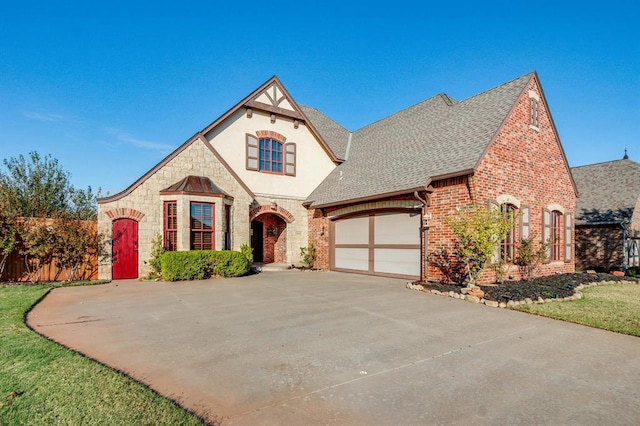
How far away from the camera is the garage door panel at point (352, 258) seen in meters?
14.3

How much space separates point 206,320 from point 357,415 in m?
4.27

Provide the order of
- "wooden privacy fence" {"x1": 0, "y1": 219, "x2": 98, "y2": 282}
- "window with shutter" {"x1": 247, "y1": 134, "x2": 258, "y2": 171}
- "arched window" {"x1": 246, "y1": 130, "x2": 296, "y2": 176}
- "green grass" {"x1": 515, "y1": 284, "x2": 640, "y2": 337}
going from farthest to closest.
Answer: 1. "arched window" {"x1": 246, "y1": 130, "x2": 296, "y2": 176}
2. "window with shutter" {"x1": 247, "y1": 134, "x2": 258, "y2": 171}
3. "wooden privacy fence" {"x1": 0, "y1": 219, "x2": 98, "y2": 282}
4. "green grass" {"x1": 515, "y1": 284, "x2": 640, "y2": 337}

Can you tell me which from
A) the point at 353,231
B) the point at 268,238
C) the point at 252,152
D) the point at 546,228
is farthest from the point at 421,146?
the point at 268,238

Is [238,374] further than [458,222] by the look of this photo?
No

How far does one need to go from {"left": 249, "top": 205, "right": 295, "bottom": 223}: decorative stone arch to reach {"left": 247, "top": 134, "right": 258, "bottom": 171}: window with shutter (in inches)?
76.1

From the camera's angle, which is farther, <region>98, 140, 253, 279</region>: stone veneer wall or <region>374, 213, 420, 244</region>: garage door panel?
<region>98, 140, 253, 279</region>: stone veneer wall

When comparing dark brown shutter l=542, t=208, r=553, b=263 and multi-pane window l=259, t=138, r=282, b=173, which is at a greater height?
multi-pane window l=259, t=138, r=282, b=173

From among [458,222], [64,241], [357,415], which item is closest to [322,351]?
[357,415]

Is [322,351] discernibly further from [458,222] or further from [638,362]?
[458,222]

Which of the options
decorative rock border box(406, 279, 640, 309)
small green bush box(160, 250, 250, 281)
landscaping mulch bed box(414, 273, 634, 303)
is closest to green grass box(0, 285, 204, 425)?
→ decorative rock border box(406, 279, 640, 309)

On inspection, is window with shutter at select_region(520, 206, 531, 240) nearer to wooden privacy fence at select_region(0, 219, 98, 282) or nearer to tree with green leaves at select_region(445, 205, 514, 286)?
tree with green leaves at select_region(445, 205, 514, 286)

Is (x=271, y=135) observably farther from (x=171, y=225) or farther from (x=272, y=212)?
(x=171, y=225)

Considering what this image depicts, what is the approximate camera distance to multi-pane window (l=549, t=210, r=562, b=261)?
13.6m

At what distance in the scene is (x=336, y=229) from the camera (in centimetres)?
1609
